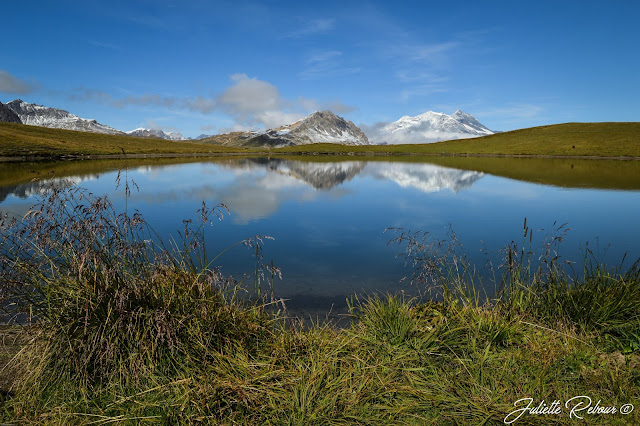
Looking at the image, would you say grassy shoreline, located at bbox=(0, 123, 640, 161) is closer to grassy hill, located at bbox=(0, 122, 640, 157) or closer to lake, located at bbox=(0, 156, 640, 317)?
grassy hill, located at bbox=(0, 122, 640, 157)

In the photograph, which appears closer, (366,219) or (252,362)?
(252,362)

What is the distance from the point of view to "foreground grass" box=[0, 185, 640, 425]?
434cm

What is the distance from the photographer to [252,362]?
508 cm

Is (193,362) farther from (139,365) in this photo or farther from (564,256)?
(564,256)

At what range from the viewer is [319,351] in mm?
5371

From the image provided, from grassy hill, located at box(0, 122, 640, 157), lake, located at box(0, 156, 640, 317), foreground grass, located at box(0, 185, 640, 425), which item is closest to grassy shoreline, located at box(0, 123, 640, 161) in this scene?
grassy hill, located at box(0, 122, 640, 157)

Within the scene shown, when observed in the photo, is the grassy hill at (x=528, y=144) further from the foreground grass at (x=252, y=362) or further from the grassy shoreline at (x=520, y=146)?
the foreground grass at (x=252, y=362)

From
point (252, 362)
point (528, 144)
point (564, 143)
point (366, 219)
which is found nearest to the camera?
point (252, 362)

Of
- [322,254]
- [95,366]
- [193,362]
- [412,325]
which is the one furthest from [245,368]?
[322,254]

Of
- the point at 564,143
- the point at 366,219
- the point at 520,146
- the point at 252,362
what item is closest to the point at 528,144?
the point at 520,146

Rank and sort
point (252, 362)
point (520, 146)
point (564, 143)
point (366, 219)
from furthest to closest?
1. point (520, 146)
2. point (564, 143)
3. point (366, 219)
4. point (252, 362)

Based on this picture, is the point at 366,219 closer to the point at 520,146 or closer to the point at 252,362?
the point at 252,362

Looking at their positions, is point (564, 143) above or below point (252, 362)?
above

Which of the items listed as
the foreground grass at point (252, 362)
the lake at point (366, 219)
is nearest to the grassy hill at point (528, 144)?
the lake at point (366, 219)
